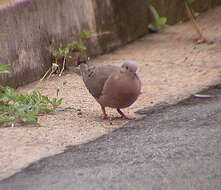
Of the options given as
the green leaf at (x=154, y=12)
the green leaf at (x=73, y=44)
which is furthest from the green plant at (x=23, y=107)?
the green leaf at (x=154, y=12)

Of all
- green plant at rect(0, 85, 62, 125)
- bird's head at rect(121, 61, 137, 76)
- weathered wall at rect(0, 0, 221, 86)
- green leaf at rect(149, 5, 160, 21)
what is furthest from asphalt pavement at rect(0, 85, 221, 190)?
green leaf at rect(149, 5, 160, 21)

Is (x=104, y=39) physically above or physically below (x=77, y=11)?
below

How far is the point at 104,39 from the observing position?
7.70 metres

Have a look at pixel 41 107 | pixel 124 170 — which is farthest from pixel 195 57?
pixel 124 170

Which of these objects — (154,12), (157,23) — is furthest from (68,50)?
(157,23)

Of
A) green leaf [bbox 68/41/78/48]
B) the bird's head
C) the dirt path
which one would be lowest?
the dirt path

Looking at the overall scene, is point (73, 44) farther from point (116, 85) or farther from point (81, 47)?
point (116, 85)

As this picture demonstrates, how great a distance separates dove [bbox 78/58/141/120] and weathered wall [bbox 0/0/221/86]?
1.61m

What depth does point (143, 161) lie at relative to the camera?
3.60 meters

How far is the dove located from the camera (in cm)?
449

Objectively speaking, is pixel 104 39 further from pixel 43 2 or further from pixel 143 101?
pixel 143 101

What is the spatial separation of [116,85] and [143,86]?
1.47m

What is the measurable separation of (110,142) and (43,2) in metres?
2.99

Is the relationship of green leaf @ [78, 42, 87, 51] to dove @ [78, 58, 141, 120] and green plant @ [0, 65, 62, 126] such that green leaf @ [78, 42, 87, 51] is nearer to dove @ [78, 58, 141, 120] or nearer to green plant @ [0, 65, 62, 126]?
green plant @ [0, 65, 62, 126]
